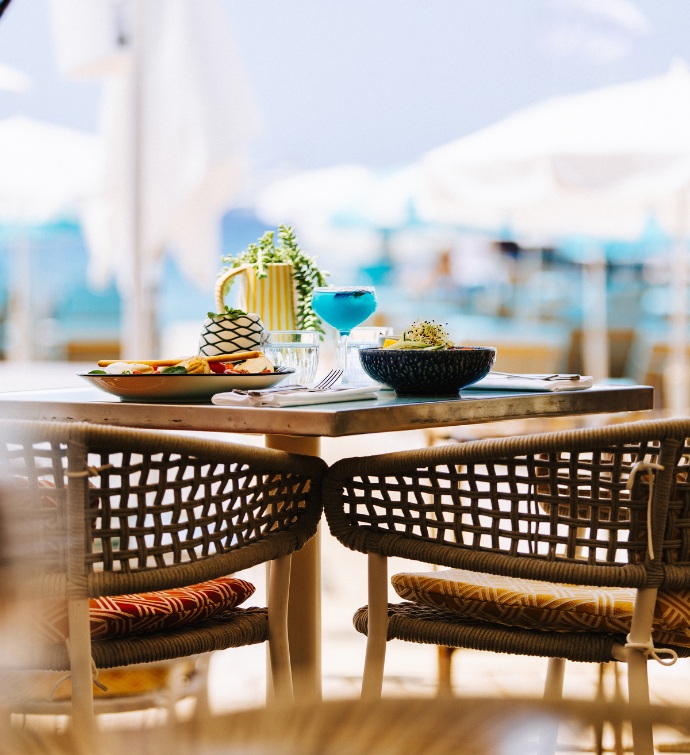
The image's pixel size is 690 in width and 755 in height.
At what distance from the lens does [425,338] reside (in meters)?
1.79

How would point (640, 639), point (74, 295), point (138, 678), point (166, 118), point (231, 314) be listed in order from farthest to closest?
point (74, 295) → point (166, 118) → point (138, 678) → point (231, 314) → point (640, 639)

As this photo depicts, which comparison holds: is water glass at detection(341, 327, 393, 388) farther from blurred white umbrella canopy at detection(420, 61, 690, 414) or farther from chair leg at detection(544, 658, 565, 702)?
blurred white umbrella canopy at detection(420, 61, 690, 414)

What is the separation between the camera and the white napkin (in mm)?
1500

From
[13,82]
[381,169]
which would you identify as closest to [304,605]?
[13,82]

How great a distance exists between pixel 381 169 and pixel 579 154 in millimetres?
4403

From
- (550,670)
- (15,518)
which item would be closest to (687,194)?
(550,670)

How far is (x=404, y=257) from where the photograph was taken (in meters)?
14.8

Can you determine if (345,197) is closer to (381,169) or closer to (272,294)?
(381,169)

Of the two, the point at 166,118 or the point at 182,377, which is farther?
the point at 166,118

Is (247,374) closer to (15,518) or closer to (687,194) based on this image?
(15,518)

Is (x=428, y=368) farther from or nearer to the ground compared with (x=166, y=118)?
nearer to the ground

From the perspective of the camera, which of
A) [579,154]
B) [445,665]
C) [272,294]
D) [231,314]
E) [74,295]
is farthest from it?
[74,295]

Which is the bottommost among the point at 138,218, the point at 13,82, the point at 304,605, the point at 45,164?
the point at 304,605

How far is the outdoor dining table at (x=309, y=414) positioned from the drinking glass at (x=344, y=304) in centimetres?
22
